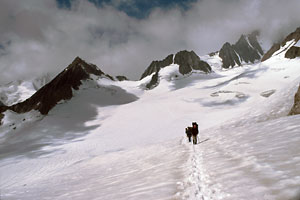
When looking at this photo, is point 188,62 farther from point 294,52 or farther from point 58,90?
point 58,90

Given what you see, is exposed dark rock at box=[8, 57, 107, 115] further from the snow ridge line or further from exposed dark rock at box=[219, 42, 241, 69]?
exposed dark rock at box=[219, 42, 241, 69]

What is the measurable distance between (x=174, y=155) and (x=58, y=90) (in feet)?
251

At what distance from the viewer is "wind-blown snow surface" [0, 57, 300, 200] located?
3.24m

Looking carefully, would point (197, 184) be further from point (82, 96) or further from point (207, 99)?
point (82, 96)

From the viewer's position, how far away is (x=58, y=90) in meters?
72.8

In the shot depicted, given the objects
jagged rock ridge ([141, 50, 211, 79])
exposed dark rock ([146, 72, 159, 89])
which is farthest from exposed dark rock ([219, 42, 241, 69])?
exposed dark rock ([146, 72, 159, 89])

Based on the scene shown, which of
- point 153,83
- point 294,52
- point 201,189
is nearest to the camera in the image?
point 201,189

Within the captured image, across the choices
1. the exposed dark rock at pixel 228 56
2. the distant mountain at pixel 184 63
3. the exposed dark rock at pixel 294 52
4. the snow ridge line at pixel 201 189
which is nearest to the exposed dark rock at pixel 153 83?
the distant mountain at pixel 184 63

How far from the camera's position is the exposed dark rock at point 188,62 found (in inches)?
4983

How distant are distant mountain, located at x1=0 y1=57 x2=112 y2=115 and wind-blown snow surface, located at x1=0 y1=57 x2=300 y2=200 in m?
6.78

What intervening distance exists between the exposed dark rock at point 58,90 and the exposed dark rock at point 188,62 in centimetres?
5999

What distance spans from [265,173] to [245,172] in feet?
1.40

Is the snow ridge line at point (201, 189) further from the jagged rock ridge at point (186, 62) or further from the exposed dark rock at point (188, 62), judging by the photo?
the exposed dark rock at point (188, 62)

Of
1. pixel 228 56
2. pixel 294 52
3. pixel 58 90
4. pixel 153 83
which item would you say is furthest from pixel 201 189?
pixel 228 56
